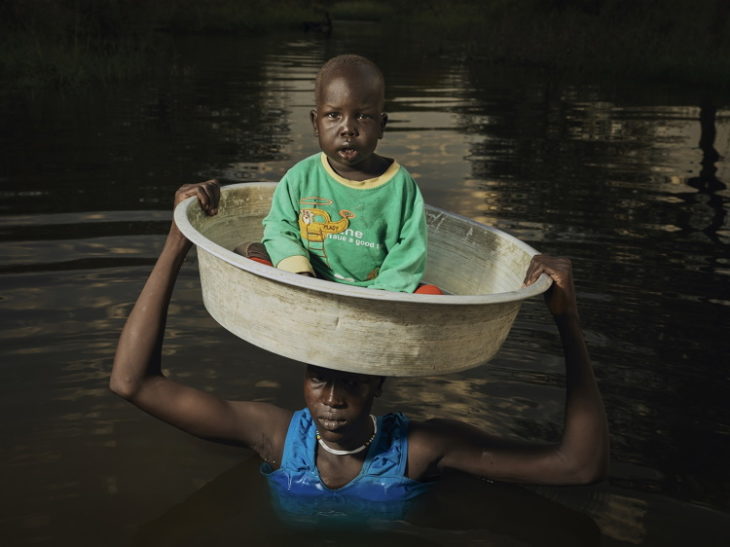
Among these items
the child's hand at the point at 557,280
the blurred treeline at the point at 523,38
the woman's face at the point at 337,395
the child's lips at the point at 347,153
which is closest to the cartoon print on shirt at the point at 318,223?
the child's lips at the point at 347,153

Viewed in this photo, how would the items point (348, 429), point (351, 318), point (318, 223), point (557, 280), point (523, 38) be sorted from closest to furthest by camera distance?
point (351, 318) < point (557, 280) < point (318, 223) < point (348, 429) < point (523, 38)

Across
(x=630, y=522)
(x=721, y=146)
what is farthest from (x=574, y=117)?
(x=630, y=522)

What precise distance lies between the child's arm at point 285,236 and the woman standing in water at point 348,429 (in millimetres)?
212

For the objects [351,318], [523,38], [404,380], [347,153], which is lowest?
[404,380]

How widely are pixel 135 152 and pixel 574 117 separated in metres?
6.33

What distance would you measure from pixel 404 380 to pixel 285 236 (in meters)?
1.63

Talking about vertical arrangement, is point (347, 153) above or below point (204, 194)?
above

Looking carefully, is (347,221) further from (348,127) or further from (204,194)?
(204,194)

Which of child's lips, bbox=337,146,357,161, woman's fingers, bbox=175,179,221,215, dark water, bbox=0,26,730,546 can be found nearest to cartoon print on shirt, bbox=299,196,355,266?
child's lips, bbox=337,146,357,161

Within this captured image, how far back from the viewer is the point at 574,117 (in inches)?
456

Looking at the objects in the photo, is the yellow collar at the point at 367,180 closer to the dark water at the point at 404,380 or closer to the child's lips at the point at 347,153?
the child's lips at the point at 347,153

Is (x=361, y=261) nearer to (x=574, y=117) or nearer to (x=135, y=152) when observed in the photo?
(x=135, y=152)

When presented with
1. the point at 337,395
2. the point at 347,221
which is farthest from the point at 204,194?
the point at 337,395

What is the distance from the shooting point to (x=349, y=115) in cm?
250
